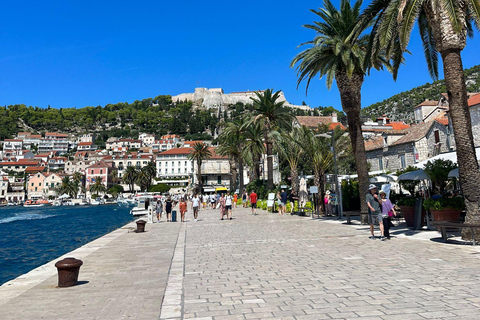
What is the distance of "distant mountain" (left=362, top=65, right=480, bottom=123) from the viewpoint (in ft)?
394

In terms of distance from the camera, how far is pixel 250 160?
1468 inches

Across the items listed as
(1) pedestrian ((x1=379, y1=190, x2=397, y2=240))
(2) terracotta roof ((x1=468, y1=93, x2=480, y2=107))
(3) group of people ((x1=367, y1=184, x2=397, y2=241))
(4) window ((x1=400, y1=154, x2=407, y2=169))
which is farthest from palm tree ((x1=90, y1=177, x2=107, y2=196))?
(1) pedestrian ((x1=379, y1=190, x2=397, y2=240))

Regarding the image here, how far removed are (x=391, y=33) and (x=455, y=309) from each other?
9.46 meters

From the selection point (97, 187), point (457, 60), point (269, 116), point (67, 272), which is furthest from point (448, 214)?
point (97, 187)

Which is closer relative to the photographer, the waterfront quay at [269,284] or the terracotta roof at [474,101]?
the waterfront quay at [269,284]

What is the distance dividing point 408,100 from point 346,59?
138622mm

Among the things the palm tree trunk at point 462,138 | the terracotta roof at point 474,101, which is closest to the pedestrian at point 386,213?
the palm tree trunk at point 462,138

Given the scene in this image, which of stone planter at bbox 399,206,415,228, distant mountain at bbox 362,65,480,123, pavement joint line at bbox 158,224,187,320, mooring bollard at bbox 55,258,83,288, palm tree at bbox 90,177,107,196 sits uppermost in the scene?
distant mountain at bbox 362,65,480,123

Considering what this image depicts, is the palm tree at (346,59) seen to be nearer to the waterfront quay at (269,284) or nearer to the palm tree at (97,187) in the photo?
the waterfront quay at (269,284)

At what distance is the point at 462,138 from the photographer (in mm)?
9172

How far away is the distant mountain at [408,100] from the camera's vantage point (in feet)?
394

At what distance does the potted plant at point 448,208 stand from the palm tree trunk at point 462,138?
5.08 feet

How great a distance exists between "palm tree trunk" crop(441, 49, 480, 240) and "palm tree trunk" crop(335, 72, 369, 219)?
560cm

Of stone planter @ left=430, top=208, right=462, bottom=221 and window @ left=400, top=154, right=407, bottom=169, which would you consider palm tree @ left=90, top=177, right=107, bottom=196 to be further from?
stone planter @ left=430, top=208, right=462, bottom=221
